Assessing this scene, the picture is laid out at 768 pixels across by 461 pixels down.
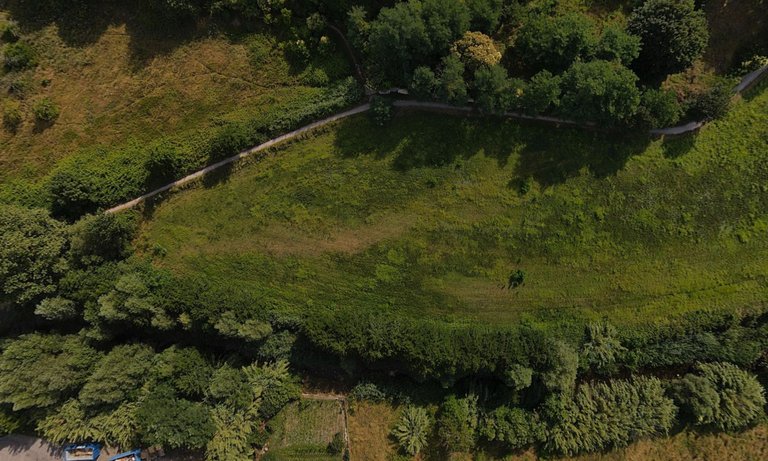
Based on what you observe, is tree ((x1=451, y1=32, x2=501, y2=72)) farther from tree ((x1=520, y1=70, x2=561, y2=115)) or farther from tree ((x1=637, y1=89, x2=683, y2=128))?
tree ((x1=637, y1=89, x2=683, y2=128))

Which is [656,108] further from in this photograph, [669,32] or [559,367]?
[559,367]

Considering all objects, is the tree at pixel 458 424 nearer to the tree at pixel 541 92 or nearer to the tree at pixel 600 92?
the tree at pixel 541 92

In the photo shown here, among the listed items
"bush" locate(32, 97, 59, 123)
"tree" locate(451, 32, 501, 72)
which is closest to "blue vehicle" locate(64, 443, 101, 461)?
"bush" locate(32, 97, 59, 123)

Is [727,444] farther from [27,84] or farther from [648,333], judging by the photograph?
[27,84]

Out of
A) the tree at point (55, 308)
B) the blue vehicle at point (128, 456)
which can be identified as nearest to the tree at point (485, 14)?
the tree at point (55, 308)

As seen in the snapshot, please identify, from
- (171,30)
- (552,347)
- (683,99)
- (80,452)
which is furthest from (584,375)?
(171,30)

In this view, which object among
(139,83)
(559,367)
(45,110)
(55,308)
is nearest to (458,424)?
(559,367)
